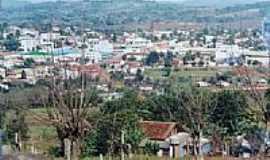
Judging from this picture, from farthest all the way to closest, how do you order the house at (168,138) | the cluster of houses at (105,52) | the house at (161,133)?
1. the house at (161,133)
2. the house at (168,138)
3. the cluster of houses at (105,52)

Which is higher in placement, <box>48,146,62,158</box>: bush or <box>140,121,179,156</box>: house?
<box>48,146,62,158</box>: bush

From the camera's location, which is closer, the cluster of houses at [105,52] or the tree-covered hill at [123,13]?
the cluster of houses at [105,52]

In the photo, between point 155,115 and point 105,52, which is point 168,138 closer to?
point 155,115

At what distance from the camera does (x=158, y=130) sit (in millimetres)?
11352

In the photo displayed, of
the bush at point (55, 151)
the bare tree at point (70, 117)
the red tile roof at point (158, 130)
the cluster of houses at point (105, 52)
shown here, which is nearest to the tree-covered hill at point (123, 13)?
the cluster of houses at point (105, 52)

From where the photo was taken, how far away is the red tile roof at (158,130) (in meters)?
11.1

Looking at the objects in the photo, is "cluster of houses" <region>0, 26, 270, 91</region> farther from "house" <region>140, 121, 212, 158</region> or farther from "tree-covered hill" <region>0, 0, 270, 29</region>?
"house" <region>140, 121, 212, 158</region>

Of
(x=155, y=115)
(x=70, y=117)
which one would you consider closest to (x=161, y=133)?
(x=155, y=115)

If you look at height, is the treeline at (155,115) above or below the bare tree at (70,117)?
below

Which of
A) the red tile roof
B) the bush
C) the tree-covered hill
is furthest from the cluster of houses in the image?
the red tile roof

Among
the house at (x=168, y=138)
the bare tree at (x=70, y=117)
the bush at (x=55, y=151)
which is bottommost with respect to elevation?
the house at (x=168, y=138)

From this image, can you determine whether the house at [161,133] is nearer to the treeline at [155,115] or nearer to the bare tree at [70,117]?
the treeline at [155,115]

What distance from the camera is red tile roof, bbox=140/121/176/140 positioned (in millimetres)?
11102

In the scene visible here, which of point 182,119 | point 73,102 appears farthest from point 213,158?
point 73,102
